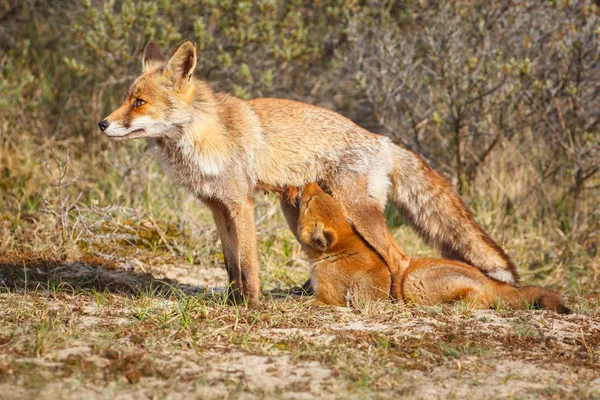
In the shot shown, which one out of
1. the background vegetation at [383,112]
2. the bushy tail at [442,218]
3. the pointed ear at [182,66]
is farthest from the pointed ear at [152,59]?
the bushy tail at [442,218]

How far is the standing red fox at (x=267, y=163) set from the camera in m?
5.14

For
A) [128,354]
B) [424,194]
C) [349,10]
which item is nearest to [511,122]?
[349,10]

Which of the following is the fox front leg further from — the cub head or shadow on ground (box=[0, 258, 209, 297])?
shadow on ground (box=[0, 258, 209, 297])

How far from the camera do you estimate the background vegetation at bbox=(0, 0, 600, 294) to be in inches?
293

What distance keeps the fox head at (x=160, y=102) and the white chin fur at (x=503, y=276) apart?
2.67m

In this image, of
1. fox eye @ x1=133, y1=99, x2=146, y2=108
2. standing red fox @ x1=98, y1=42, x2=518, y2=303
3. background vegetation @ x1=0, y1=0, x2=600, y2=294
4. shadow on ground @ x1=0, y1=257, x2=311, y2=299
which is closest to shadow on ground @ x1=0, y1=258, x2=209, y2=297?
shadow on ground @ x1=0, y1=257, x2=311, y2=299

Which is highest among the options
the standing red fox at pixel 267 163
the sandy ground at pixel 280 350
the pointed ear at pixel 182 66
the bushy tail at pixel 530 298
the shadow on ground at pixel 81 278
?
the pointed ear at pixel 182 66

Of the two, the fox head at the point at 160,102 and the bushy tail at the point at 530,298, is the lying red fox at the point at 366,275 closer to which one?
the bushy tail at the point at 530,298

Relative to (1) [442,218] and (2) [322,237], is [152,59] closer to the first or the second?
(2) [322,237]

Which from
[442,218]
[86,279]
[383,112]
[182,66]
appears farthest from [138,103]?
[383,112]

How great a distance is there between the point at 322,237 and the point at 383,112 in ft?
12.8

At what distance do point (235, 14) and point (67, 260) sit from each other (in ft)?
13.5

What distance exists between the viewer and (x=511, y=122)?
867 cm

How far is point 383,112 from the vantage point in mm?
8695
